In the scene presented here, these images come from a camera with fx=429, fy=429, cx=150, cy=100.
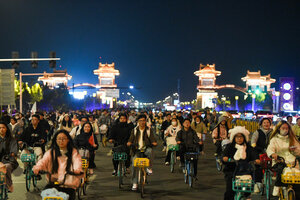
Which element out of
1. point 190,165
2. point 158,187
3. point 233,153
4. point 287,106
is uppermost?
point 287,106

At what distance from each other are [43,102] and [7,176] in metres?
77.8

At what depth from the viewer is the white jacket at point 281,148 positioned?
7.58 m

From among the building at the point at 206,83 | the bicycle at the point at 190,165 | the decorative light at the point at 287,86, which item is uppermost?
the building at the point at 206,83

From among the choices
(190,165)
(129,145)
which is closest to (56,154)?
(129,145)

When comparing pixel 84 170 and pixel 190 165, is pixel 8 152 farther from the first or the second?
pixel 190 165

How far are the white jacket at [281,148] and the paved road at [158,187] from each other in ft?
2.90

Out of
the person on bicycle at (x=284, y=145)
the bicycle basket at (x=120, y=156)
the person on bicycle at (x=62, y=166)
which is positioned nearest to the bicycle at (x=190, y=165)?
the bicycle basket at (x=120, y=156)

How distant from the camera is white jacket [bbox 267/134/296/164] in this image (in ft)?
24.9

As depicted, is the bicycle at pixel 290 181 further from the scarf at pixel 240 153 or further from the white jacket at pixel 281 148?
the white jacket at pixel 281 148

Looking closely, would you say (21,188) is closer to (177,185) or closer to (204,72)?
(177,185)

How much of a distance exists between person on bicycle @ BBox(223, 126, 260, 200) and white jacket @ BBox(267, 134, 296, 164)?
2.95 feet

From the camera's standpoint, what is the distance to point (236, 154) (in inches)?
267

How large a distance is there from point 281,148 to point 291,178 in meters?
1.20

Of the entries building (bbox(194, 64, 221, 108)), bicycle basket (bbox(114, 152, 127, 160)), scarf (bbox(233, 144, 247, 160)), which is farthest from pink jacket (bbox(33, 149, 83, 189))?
building (bbox(194, 64, 221, 108))
